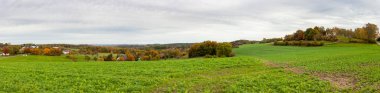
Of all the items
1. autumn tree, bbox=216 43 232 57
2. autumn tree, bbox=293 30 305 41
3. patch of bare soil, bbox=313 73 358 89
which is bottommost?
patch of bare soil, bbox=313 73 358 89

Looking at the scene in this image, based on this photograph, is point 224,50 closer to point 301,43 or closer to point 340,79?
point 301,43

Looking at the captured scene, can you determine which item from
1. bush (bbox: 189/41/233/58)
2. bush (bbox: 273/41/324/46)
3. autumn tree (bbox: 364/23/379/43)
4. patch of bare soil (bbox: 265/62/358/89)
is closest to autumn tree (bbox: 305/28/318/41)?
bush (bbox: 273/41/324/46)

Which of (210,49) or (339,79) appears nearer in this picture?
(339,79)

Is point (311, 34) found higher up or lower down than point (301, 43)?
higher up

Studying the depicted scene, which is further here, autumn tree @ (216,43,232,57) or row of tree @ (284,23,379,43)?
row of tree @ (284,23,379,43)

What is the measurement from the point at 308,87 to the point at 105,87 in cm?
1158

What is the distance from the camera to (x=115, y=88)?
2430cm

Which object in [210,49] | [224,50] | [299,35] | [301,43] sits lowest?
[224,50]

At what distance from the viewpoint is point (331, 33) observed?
11394 centimetres

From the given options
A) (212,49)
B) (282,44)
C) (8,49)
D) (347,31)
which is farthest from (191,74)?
(347,31)

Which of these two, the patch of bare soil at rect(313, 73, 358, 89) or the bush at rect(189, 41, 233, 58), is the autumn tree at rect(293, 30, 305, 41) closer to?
the bush at rect(189, 41, 233, 58)

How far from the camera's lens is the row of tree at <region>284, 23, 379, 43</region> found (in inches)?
3922

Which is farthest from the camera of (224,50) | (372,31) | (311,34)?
Result: (311,34)

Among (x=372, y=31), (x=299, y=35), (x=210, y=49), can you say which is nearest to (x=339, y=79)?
(x=210, y=49)
